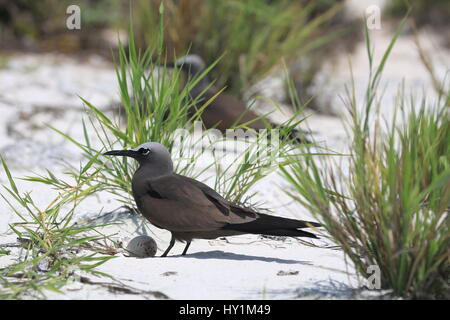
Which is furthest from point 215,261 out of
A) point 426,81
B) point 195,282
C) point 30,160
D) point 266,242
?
point 426,81

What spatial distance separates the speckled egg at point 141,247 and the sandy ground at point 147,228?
0.09m

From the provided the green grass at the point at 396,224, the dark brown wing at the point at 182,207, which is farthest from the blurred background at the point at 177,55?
the green grass at the point at 396,224

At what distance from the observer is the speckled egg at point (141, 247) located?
2.71 metres

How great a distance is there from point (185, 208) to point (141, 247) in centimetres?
21

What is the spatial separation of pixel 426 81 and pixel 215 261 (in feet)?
15.9

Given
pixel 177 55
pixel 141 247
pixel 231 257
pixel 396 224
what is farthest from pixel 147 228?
pixel 177 55

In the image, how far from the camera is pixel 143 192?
2773mm

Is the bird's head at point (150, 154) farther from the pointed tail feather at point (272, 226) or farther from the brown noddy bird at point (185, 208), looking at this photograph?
the pointed tail feather at point (272, 226)

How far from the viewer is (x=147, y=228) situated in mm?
3059

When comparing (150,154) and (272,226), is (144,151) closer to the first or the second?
(150,154)

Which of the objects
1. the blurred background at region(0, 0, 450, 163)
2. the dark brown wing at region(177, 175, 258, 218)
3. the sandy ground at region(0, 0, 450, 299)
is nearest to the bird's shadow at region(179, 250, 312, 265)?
the sandy ground at region(0, 0, 450, 299)

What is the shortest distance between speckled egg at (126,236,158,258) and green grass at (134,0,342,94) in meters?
2.49

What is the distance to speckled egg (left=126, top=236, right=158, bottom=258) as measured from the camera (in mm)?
2709

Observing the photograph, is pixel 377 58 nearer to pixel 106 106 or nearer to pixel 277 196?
pixel 106 106
